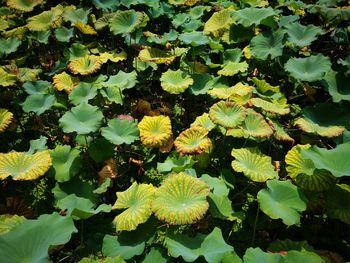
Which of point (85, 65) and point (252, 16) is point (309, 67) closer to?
point (252, 16)

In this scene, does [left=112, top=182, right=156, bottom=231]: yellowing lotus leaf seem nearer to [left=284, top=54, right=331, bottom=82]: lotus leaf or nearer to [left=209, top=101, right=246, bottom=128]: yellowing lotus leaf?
[left=209, top=101, right=246, bottom=128]: yellowing lotus leaf

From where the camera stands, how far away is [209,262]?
4.95ft

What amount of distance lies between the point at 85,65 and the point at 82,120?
776 mm

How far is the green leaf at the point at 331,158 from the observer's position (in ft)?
5.70

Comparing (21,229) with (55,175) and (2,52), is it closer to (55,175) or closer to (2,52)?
(55,175)

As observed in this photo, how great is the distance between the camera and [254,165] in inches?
79.1

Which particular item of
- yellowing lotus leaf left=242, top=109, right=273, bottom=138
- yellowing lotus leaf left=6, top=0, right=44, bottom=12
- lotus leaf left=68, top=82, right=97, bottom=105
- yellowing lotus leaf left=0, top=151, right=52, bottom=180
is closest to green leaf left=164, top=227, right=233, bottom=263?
yellowing lotus leaf left=242, top=109, right=273, bottom=138

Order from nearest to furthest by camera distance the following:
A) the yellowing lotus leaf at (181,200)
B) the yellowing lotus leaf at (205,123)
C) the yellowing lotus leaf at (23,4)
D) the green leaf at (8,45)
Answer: the yellowing lotus leaf at (181,200) → the yellowing lotus leaf at (205,123) → the green leaf at (8,45) → the yellowing lotus leaf at (23,4)

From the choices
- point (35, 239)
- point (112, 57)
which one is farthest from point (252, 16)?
point (35, 239)

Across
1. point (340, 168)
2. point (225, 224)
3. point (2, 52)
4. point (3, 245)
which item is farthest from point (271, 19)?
point (3, 245)

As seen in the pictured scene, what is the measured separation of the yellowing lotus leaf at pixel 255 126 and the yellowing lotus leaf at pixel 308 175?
0.74ft

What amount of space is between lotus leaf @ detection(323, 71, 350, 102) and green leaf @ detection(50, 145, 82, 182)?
1.92 meters

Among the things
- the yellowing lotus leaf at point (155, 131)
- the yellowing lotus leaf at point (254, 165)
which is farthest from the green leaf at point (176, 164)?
the yellowing lotus leaf at point (254, 165)

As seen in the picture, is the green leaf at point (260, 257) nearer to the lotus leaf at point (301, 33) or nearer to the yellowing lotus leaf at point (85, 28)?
the lotus leaf at point (301, 33)
